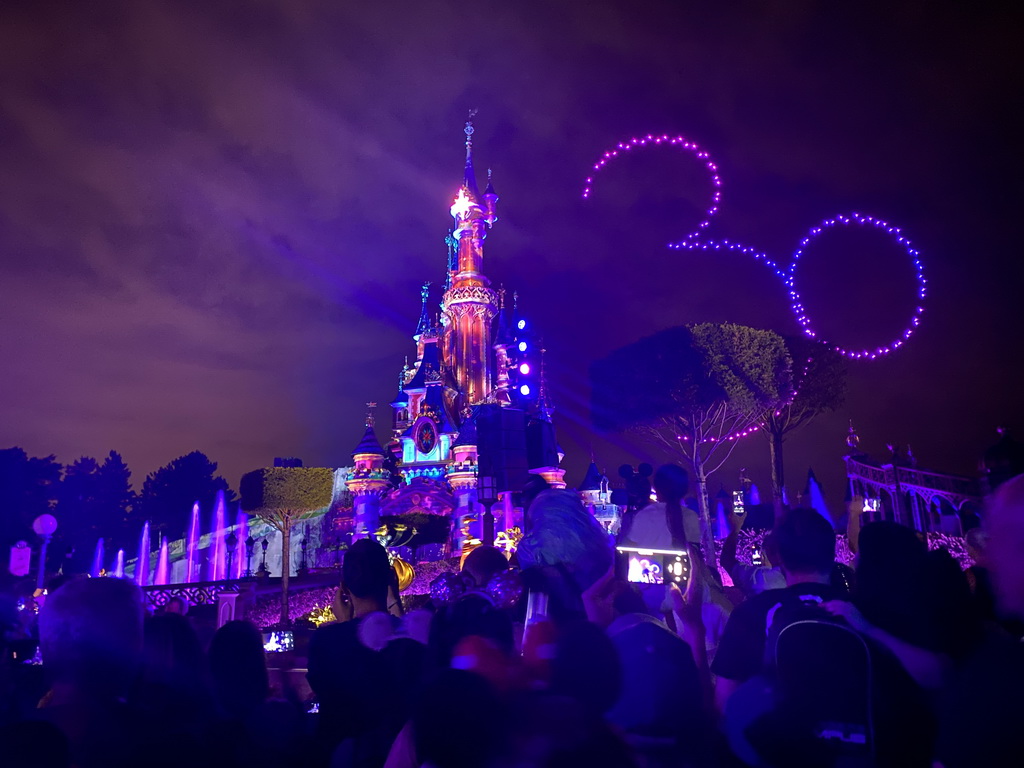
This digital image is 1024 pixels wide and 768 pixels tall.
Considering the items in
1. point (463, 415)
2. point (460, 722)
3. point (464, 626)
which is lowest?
point (460, 722)

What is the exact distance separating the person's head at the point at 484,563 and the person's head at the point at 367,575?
0.62 meters

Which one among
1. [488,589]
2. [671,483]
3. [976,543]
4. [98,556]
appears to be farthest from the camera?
[98,556]

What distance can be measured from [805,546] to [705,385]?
113 ft

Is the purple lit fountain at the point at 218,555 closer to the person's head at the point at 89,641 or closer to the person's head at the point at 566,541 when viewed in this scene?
the person's head at the point at 566,541

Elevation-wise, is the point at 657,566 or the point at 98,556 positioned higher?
the point at 98,556

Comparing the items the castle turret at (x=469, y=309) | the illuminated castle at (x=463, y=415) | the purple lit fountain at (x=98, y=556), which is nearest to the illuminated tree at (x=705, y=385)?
the illuminated castle at (x=463, y=415)

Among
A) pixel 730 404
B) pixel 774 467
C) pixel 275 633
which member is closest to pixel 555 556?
pixel 275 633

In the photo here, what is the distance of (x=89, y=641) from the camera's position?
9.90ft

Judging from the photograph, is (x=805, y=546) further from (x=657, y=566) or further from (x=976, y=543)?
(x=976, y=543)

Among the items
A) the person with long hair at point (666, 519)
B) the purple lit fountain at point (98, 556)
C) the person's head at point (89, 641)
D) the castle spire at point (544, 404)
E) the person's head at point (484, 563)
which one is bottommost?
the person's head at point (89, 641)

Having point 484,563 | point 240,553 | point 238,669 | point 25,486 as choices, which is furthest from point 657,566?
point 25,486

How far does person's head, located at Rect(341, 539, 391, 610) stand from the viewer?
4711 millimetres

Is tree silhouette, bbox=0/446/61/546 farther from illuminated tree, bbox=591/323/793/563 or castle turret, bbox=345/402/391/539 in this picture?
illuminated tree, bbox=591/323/793/563

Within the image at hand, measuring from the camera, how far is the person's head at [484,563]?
195 inches
